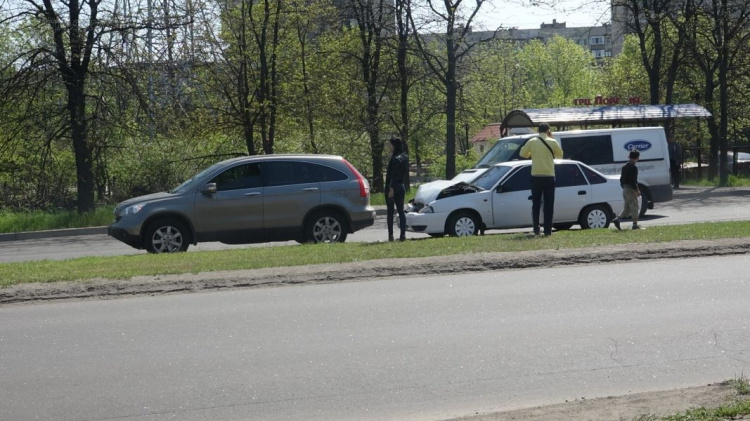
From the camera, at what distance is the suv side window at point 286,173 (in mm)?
16078

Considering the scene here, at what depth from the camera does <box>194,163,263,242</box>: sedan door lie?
51.0ft

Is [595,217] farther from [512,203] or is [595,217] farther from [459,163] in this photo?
[459,163]

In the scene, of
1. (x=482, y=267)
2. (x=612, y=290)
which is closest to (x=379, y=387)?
(x=612, y=290)

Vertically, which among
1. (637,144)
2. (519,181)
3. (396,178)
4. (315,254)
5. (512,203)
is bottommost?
(315,254)

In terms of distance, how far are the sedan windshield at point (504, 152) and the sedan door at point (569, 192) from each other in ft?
8.08

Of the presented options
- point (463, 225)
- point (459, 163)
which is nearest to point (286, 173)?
point (463, 225)

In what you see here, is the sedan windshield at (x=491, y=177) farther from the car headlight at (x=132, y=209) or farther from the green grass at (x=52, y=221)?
the green grass at (x=52, y=221)

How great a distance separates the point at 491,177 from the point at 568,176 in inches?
61.1

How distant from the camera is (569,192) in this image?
17.6 meters

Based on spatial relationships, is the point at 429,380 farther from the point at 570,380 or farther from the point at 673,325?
the point at 673,325

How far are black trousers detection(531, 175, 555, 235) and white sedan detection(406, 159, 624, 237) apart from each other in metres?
1.81

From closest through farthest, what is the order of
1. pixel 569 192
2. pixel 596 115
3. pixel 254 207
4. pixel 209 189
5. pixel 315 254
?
pixel 315 254, pixel 209 189, pixel 254 207, pixel 569 192, pixel 596 115

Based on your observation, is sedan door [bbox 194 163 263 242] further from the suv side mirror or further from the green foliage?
the green foliage

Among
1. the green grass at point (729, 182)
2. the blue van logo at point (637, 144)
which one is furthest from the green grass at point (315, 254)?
the green grass at point (729, 182)
